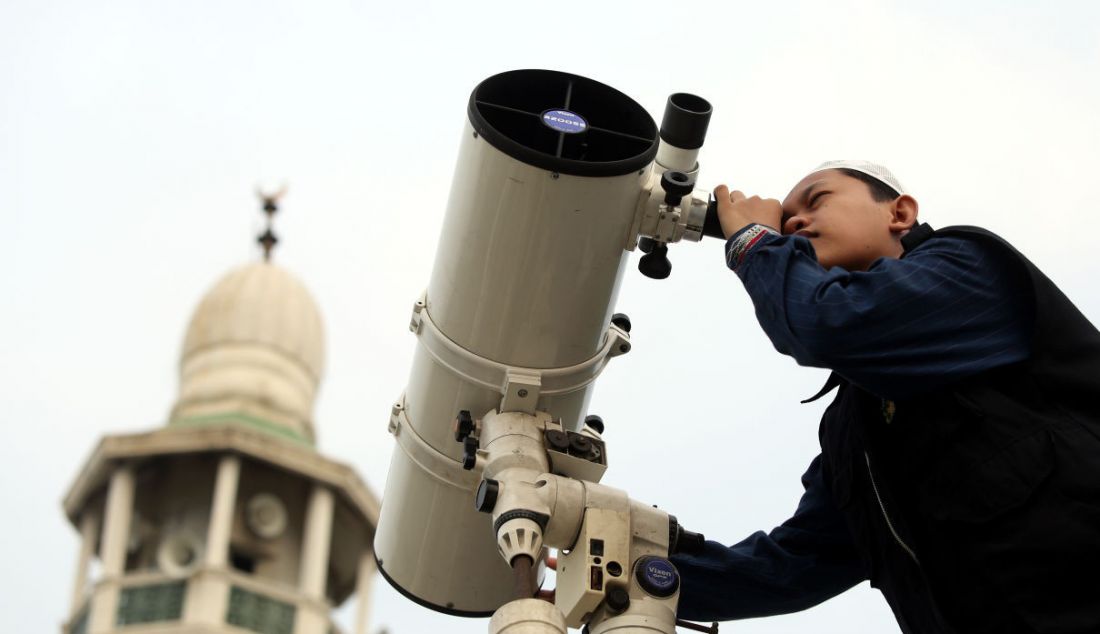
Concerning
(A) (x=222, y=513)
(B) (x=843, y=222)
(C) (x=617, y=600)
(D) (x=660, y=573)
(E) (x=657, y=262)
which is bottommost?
(C) (x=617, y=600)

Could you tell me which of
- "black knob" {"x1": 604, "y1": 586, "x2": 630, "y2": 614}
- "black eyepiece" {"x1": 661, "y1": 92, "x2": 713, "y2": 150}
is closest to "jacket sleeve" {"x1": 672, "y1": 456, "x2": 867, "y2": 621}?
"black knob" {"x1": 604, "y1": 586, "x2": 630, "y2": 614}

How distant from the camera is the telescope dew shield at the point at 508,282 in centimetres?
470

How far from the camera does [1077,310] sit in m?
3.88

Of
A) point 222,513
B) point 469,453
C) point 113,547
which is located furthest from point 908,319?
point 113,547

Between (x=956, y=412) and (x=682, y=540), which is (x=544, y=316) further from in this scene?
(x=956, y=412)

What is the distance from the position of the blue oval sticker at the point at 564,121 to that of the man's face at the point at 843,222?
2.37 ft

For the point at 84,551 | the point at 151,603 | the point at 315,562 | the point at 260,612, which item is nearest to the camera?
the point at 151,603

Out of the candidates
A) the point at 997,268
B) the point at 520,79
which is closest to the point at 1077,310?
the point at 997,268

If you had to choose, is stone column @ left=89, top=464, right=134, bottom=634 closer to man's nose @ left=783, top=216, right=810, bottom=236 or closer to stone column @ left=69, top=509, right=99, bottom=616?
stone column @ left=69, top=509, right=99, bottom=616

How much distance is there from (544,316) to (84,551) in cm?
2666

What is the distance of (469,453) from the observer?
4742 millimetres

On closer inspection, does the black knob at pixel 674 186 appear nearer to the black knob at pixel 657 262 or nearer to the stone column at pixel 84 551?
the black knob at pixel 657 262

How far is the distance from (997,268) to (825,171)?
803mm

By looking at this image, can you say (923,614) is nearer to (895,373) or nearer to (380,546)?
(895,373)
